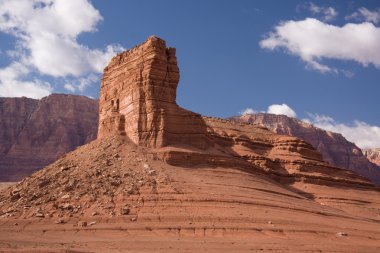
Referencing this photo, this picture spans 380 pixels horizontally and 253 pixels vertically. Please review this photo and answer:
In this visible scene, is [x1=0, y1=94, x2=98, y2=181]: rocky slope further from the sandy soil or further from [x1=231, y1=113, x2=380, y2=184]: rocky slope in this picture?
the sandy soil

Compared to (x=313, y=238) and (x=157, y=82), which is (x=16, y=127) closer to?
(x=157, y=82)

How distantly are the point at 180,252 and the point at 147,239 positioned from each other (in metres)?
3.19

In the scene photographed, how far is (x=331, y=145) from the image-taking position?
119312mm

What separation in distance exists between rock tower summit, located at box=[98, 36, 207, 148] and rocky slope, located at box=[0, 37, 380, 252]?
84 millimetres

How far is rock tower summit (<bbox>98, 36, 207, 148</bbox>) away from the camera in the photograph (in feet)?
125

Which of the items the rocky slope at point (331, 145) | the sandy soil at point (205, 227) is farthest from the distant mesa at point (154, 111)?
the rocky slope at point (331, 145)

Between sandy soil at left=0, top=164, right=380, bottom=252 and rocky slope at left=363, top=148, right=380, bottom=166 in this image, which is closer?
sandy soil at left=0, top=164, right=380, bottom=252

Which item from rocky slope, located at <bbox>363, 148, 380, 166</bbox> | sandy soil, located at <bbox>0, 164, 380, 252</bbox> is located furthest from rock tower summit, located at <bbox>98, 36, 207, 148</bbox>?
rocky slope, located at <bbox>363, 148, 380, 166</bbox>

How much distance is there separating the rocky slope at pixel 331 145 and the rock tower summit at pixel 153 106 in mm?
77567

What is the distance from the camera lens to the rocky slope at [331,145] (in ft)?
382

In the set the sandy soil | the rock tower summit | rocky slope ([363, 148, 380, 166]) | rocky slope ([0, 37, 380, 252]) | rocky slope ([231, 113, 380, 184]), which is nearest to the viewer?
the sandy soil

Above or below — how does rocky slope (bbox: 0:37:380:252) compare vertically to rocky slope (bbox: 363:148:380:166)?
below

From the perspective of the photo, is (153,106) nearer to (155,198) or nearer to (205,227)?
(155,198)

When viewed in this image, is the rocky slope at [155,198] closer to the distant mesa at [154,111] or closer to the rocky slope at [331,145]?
the distant mesa at [154,111]
